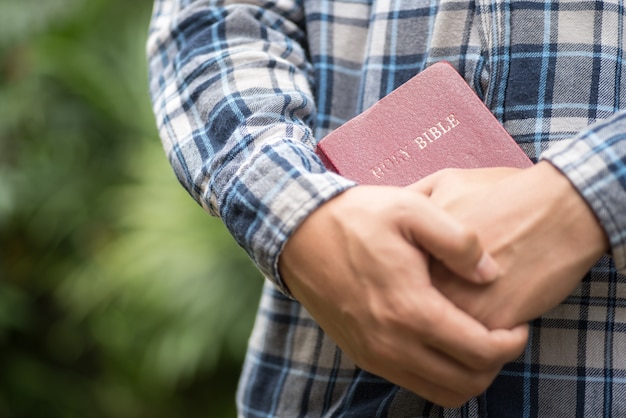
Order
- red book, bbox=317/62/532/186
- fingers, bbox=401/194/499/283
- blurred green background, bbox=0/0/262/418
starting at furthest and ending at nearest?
1. blurred green background, bbox=0/0/262/418
2. red book, bbox=317/62/532/186
3. fingers, bbox=401/194/499/283

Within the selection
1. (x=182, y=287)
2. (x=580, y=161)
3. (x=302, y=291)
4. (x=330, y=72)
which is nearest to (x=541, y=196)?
(x=580, y=161)

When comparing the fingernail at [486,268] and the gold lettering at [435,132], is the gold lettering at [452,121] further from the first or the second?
the fingernail at [486,268]

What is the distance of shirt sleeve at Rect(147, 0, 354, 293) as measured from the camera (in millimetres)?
523

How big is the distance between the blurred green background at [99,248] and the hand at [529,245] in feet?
3.87

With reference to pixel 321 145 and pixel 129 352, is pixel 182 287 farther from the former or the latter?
pixel 321 145

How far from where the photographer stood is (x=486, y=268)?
473 mm

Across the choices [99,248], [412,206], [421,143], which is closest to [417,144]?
[421,143]

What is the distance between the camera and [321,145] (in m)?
0.59

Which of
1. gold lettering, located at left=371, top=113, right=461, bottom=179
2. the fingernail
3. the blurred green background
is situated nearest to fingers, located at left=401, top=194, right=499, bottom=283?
the fingernail

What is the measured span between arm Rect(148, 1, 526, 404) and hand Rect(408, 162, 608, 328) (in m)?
0.02

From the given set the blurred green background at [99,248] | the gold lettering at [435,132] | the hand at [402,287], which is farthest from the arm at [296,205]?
the blurred green background at [99,248]

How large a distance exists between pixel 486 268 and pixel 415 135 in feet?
0.54

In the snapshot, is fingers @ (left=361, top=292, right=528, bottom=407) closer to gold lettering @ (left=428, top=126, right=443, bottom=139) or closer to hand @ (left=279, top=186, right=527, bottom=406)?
hand @ (left=279, top=186, right=527, bottom=406)

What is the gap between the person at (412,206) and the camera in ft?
1.56
